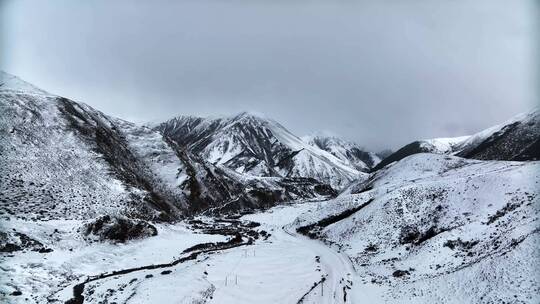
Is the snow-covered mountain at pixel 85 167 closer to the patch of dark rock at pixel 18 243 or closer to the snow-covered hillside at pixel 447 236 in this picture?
the patch of dark rock at pixel 18 243

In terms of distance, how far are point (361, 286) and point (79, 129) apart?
82623 millimetres

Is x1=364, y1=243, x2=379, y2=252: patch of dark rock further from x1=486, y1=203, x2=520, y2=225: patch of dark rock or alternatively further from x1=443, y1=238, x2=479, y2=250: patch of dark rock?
x1=486, y1=203, x2=520, y2=225: patch of dark rock

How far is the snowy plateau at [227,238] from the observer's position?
36.2 m

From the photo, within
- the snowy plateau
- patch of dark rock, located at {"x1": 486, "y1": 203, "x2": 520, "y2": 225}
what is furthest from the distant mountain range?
patch of dark rock, located at {"x1": 486, "y1": 203, "x2": 520, "y2": 225}

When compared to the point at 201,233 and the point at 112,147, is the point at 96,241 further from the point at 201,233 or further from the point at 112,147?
the point at 112,147

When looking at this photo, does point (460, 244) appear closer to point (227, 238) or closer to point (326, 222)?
point (326, 222)

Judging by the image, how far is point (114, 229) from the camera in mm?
56281

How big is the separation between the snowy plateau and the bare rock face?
0.20 metres

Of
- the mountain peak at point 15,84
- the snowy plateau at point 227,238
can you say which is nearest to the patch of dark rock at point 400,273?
the snowy plateau at point 227,238

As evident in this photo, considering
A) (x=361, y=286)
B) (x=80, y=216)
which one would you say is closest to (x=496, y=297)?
(x=361, y=286)

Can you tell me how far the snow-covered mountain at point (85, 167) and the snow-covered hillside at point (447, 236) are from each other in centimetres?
4106

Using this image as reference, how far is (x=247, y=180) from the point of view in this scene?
643 ft

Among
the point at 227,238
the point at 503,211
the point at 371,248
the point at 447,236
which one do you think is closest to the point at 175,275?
the point at 371,248

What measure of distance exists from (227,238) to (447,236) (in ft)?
131
